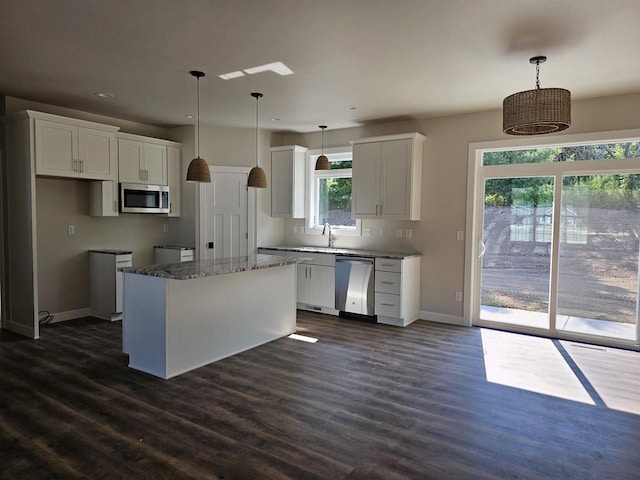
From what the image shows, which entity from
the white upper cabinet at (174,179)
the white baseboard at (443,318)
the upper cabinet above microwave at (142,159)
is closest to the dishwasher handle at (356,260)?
the white baseboard at (443,318)

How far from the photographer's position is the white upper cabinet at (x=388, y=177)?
520 cm

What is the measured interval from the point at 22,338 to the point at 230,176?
3185 mm

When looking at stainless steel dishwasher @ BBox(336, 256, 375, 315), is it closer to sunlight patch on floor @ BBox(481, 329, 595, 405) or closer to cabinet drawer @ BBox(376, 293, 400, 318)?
cabinet drawer @ BBox(376, 293, 400, 318)

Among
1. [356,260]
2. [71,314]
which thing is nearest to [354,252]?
[356,260]

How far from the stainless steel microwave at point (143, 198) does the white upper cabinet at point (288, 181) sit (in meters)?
1.58

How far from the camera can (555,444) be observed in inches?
96.8

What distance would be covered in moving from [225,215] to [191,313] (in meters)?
2.79

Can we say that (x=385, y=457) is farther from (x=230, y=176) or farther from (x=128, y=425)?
(x=230, y=176)

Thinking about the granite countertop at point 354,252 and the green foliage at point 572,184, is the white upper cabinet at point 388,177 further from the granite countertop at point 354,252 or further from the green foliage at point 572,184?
the green foliage at point 572,184

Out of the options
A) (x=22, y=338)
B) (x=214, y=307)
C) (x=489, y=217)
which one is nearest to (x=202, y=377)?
(x=214, y=307)

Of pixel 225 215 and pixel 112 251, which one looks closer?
pixel 112 251

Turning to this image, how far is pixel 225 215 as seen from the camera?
6.14m

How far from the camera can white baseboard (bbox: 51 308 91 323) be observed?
5.11 metres

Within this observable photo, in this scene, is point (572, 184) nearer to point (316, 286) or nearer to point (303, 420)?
point (316, 286)
